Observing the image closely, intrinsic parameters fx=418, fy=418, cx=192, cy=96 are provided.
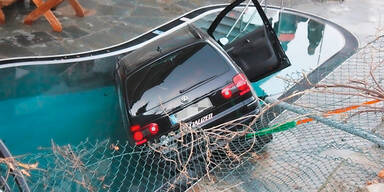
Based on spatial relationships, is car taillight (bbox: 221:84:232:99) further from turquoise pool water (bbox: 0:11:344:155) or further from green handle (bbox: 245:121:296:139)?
turquoise pool water (bbox: 0:11:344:155)

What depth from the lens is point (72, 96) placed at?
7410 millimetres

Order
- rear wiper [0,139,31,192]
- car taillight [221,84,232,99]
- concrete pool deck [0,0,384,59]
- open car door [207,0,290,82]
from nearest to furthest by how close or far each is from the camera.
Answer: rear wiper [0,139,31,192] → car taillight [221,84,232,99] → open car door [207,0,290,82] → concrete pool deck [0,0,384,59]

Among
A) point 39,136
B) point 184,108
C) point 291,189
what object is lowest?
point 39,136

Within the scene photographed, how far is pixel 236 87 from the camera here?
497 centimetres

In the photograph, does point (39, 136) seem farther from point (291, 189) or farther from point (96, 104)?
point (291, 189)

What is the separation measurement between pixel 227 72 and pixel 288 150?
1195mm

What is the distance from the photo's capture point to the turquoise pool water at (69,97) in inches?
251

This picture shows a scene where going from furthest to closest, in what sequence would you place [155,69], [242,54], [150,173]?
[242,54], [155,69], [150,173]

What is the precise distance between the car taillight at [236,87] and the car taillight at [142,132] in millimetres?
898

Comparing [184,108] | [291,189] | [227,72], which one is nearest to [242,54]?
[227,72]

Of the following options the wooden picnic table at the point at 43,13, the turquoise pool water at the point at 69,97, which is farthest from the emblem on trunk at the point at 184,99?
the wooden picnic table at the point at 43,13

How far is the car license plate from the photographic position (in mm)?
4844

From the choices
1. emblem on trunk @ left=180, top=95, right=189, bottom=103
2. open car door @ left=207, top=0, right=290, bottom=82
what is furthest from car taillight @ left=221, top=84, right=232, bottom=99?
open car door @ left=207, top=0, right=290, bottom=82

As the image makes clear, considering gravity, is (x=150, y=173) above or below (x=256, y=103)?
below
